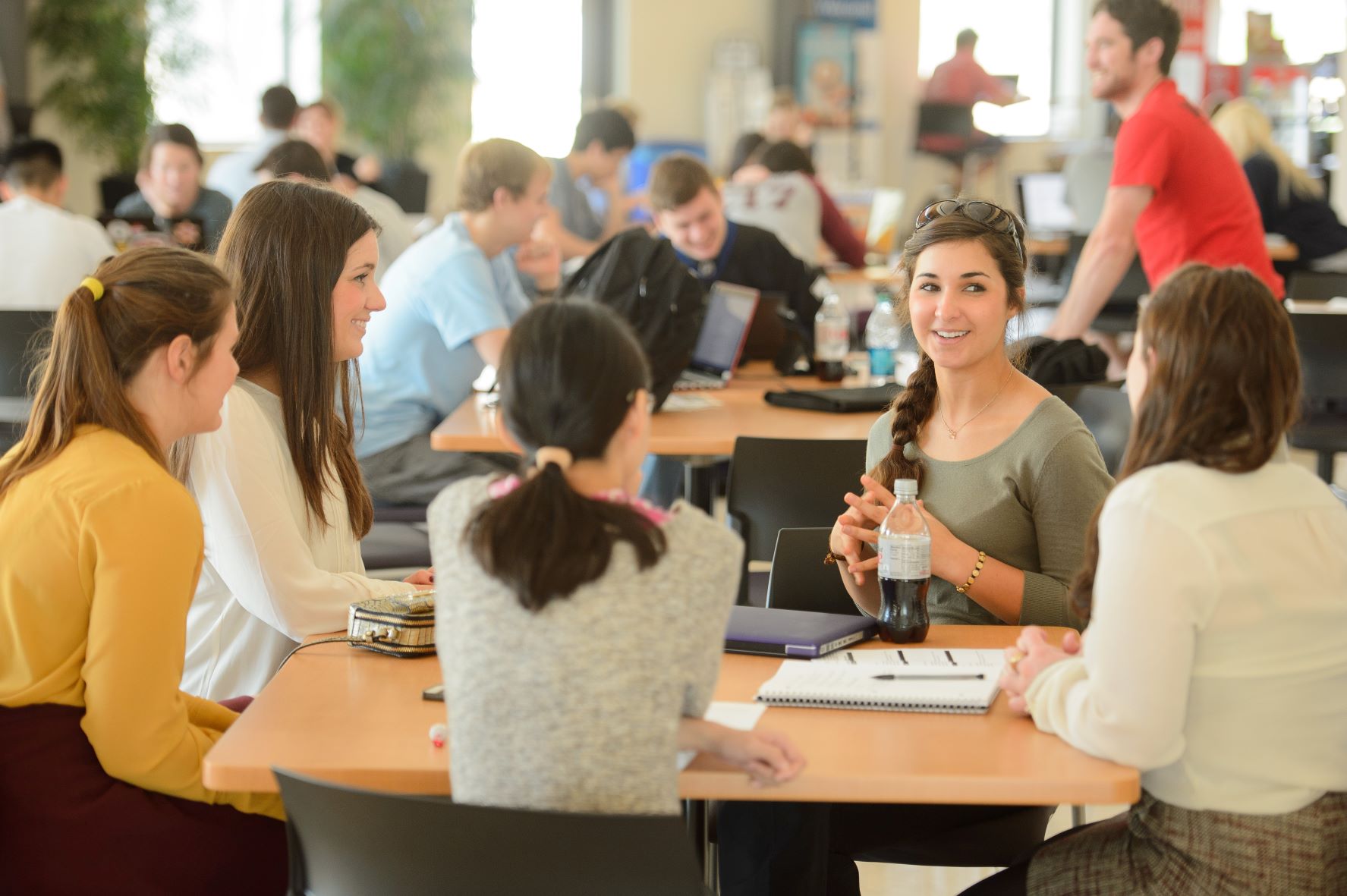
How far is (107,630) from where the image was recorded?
5.26 ft

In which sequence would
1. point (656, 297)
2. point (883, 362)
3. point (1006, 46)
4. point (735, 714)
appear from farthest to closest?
1. point (1006, 46)
2. point (883, 362)
3. point (656, 297)
4. point (735, 714)

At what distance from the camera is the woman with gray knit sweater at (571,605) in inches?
51.9

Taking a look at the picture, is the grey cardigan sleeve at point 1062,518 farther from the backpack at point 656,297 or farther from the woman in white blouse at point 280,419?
the backpack at point 656,297

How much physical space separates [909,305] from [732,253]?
7.89 ft

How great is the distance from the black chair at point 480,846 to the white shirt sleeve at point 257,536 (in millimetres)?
658

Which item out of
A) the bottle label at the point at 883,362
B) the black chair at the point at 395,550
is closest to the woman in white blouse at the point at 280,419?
the black chair at the point at 395,550

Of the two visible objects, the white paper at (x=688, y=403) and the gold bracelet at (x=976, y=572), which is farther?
the white paper at (x=688, y=403)

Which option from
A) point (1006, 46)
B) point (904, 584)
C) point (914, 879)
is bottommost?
point (914, 879)

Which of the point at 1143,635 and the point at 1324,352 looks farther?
the point at 1324,352

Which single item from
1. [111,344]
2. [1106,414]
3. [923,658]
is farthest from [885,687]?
[1106,414]

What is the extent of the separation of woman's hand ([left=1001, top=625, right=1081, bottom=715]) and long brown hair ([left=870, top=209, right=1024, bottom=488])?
1.80 feet

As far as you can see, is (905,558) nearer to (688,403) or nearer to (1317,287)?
(688,403)

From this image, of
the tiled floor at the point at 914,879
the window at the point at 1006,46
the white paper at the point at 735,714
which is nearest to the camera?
the white paper at the point at 735,714

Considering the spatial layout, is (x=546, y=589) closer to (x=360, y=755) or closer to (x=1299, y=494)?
(x=360, y=755)
